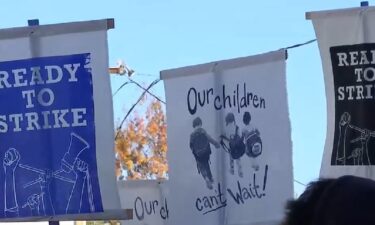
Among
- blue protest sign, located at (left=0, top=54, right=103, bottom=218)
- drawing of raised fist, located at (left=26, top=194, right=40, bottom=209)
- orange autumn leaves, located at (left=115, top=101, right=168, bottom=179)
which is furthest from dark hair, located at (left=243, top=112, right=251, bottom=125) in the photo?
orange autumn leaves, located at (left=115, top=101, right=168, bottom=179)

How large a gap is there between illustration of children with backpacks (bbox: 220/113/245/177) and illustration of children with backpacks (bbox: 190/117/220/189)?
11 cm

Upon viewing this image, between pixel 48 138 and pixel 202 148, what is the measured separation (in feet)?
3.47

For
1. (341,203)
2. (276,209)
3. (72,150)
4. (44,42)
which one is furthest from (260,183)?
(341,203)

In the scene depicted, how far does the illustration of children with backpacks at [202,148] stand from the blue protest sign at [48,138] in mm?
831

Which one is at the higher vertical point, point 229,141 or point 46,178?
Result: point 229,141

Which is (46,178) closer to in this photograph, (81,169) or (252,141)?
(81,169)

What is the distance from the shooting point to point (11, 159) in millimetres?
4527

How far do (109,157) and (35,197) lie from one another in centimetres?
49

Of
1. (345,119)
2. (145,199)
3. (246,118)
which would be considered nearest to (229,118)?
(246,118)

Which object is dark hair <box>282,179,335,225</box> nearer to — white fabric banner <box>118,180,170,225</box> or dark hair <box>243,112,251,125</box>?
dark hair <box>243,112,251,125</box>

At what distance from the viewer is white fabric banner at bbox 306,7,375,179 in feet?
13.6

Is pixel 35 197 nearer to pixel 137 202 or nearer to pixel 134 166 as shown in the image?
pixel 137 202

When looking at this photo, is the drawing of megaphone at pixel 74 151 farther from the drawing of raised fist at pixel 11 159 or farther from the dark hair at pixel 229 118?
the dark hair at pixel 229 118

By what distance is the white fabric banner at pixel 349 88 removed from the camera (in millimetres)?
4141
